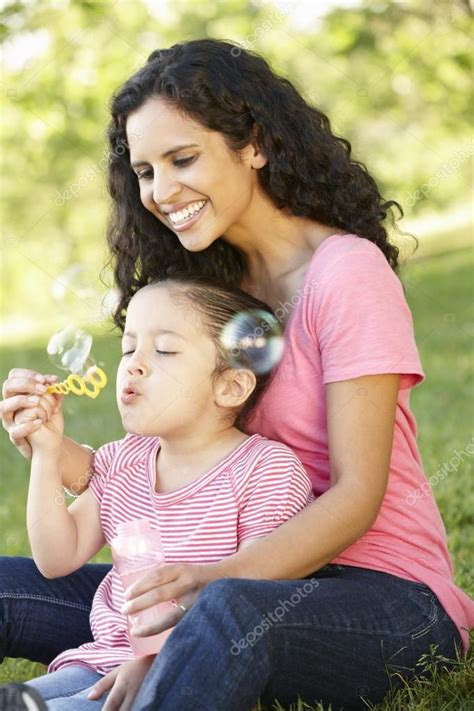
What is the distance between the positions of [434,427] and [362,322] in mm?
3058

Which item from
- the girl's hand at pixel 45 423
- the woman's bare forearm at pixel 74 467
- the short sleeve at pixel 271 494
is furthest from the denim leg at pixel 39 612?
the short sleeve at pixel 271 494

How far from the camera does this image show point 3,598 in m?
2.45

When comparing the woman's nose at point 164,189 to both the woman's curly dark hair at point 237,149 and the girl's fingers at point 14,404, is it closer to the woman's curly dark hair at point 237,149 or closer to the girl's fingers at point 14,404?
the woman's curly dark hair at point 237,149

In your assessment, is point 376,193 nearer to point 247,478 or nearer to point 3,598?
point 247,478

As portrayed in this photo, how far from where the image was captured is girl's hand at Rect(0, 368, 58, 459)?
2.31 m

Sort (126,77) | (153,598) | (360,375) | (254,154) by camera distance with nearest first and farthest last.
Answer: (153,598) → (360,375) → (254,154) → (126,77)

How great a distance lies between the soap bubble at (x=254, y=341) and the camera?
2322mm

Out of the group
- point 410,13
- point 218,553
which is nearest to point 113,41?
point 410,13

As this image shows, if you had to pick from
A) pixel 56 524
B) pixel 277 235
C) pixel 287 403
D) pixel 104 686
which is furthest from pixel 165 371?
pixel 104 686

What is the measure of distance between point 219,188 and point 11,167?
52.7 feet

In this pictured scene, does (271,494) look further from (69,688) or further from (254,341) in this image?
(69,688)

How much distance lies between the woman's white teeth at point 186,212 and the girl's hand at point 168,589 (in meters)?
0.87

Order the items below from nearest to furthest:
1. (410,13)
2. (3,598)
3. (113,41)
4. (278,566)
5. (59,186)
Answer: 1. (278,566)
2. (3,598)
3. (410,13)
4. (113,41)
5. (59,186)

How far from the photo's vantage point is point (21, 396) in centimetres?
231
